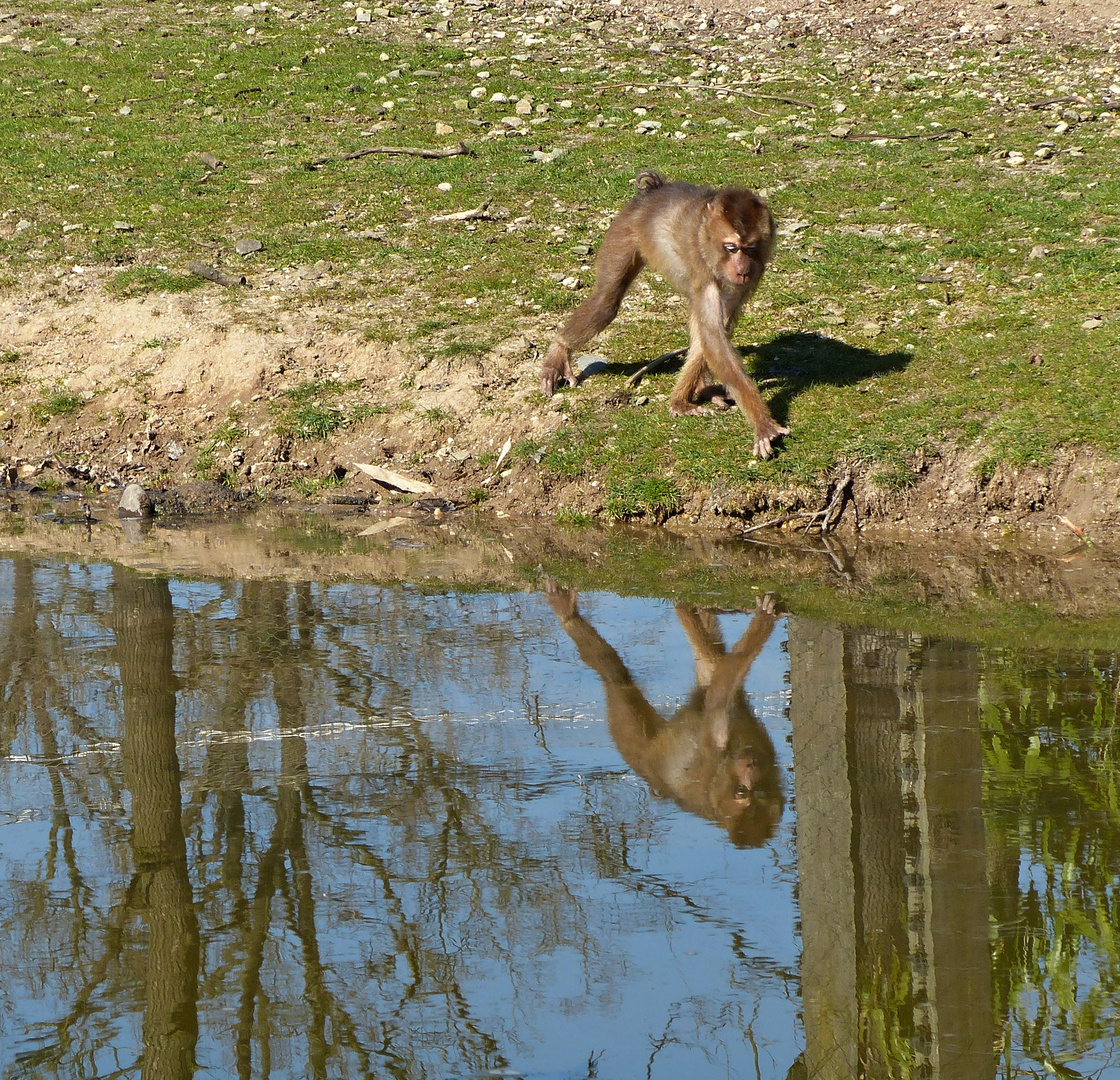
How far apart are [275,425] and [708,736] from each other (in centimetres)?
560

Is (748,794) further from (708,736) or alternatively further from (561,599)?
(561,599)

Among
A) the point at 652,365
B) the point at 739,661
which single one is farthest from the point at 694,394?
the point at 739,661

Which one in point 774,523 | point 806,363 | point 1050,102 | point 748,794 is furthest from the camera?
point 1050,102

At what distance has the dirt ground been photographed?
8125 millimetres

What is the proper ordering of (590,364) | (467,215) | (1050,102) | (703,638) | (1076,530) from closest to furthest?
(703,638) < (1076,530) < (590,364) < (467,215) < (1050,102)

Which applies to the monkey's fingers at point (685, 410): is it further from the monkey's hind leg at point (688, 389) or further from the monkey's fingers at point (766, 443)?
the monkey's fingers at point (766, 443)

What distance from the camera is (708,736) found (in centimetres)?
493

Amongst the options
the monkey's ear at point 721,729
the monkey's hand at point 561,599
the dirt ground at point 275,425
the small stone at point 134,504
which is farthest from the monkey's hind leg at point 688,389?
the monkey's ear at point 721,729

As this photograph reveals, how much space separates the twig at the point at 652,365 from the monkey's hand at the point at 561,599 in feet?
8.75

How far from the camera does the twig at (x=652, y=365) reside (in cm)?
952

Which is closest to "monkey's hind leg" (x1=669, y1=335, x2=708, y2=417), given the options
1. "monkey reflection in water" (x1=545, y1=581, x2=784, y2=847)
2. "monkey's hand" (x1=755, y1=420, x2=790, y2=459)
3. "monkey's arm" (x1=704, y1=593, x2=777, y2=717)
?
"monkey's hand" (x1=755, y1=420, x2=790, y2=459)

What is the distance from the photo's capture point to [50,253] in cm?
1185

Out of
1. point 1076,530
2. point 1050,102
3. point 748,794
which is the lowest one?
point 748,794

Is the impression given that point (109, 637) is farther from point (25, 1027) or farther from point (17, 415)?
point (17, 415)
